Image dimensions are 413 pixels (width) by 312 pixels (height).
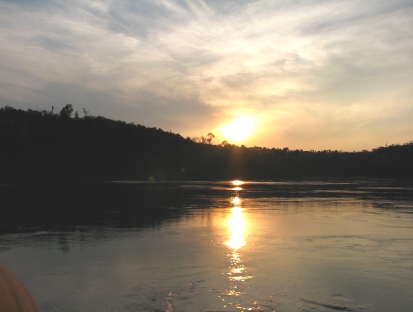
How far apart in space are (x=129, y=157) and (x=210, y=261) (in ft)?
263

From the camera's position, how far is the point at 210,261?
1051 centimetres

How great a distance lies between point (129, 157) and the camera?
8919cm

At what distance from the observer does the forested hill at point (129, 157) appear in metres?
79.1

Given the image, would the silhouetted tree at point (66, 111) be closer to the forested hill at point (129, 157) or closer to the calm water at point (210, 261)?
the forested hill at point (129, 157)

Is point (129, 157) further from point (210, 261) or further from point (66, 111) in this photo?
point (210, 261)

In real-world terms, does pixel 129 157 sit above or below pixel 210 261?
above

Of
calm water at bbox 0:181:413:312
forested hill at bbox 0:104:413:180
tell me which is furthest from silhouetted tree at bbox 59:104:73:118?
calm water at bbox 0:181:413:312

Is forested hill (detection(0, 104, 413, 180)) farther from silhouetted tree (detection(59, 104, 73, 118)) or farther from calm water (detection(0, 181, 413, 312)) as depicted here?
calm water (detection(0, 181, 413, 312))

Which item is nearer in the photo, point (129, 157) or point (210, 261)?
point (210, 261)

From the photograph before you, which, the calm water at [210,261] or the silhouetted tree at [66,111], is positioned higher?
the silhouetted tree at [66,111]

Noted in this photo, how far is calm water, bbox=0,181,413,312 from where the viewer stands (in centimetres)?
748

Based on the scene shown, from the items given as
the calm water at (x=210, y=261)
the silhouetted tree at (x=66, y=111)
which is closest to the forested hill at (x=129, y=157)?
the silhouetted tree at (x=66, y=111)

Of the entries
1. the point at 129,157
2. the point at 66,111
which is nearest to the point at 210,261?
the point at 129,157

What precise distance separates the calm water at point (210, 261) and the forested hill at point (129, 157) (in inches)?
2226
